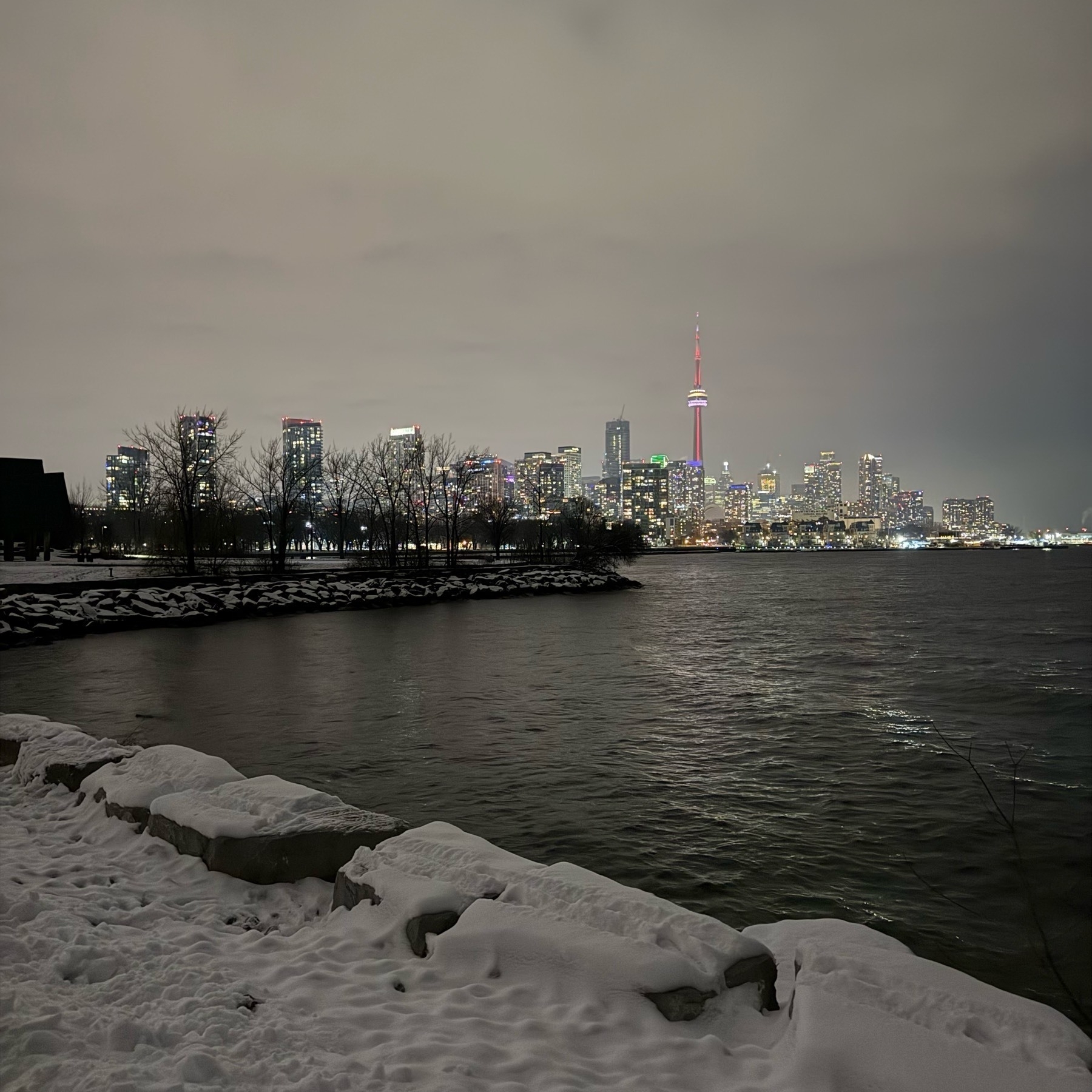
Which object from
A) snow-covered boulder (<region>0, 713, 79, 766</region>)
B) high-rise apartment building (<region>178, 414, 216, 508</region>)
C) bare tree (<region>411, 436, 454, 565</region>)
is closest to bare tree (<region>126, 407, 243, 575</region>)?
high-rise apartment building (<region>178, 414, 216, 508</region>)

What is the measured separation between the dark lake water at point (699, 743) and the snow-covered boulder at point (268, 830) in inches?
86.6

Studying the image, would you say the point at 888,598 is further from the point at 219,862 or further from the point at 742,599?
the point at 219,862

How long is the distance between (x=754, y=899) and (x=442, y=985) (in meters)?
3.26

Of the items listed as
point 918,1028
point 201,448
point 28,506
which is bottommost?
point 918,1028

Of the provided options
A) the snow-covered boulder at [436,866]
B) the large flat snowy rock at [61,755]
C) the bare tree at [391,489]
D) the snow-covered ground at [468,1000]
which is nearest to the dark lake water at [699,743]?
the snow-covered boulder at [436,866]

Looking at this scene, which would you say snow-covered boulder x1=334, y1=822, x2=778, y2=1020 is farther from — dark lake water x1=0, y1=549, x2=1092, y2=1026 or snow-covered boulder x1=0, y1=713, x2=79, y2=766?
snow-covered boulder x1=0, y1=713, x2=79, y2=766

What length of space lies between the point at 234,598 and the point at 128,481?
11553cm

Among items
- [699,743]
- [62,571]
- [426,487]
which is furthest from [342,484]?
[699,743]

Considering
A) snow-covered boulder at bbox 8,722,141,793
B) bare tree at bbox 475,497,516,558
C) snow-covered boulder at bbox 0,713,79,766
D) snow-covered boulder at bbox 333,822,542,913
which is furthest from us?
bare tree at bbox 475,497,516,558

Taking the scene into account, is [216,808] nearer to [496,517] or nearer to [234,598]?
[234,598]

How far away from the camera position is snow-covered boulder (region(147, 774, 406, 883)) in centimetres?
556

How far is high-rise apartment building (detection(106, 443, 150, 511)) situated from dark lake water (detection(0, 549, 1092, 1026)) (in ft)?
124

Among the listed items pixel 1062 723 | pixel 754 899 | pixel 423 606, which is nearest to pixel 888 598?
pixel 423 606

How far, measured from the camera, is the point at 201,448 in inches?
1907
